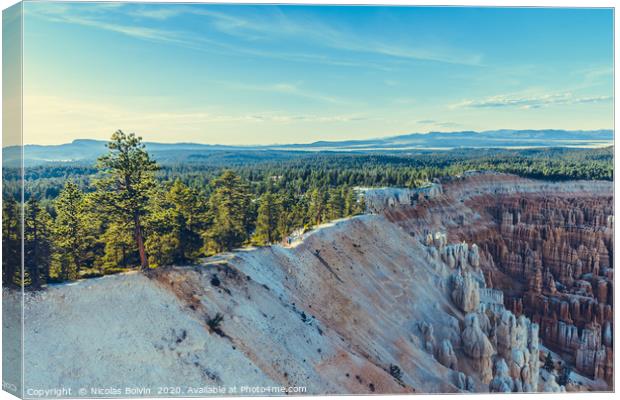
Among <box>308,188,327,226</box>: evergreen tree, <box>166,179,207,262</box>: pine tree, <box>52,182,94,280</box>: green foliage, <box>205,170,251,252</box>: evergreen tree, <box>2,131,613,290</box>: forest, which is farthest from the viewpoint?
<box>308,188,327,226</box>: evergreen tree

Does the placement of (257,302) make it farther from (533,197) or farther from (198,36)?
(533,197)

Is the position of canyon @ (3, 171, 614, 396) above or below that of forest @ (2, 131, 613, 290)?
below

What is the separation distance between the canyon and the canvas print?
0.36 feet

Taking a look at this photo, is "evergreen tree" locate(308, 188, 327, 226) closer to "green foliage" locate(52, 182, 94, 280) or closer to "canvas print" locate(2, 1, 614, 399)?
"canvas print" locate(2, 1, 614, 399)

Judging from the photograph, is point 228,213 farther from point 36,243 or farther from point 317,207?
point 36,243

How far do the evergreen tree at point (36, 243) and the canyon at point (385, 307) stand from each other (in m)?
0.90

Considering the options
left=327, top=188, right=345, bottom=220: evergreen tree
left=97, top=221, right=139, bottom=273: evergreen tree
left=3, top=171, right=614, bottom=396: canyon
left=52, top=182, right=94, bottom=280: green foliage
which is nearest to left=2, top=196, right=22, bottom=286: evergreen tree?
left=52, top=182, right=94, bottom=280: green foliage

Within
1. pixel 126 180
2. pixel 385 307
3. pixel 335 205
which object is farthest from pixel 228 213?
pixel 385 307

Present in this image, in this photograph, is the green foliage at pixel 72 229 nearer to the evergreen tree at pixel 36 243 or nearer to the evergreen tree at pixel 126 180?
the evergreen tree at pixel 36 243

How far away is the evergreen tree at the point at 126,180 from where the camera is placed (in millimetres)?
23016

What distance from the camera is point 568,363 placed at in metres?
31.3

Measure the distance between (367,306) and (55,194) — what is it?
49.4 ft

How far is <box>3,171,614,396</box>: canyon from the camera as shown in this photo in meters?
21.3

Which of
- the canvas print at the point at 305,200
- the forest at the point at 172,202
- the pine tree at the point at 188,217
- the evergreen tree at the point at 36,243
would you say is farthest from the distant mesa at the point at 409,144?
the evergreen tree at the point at 36,243
